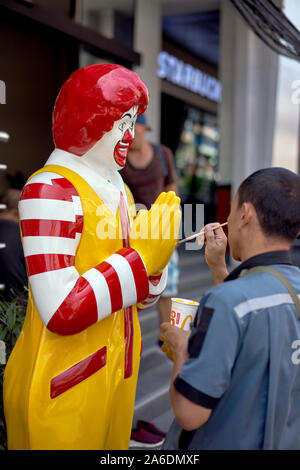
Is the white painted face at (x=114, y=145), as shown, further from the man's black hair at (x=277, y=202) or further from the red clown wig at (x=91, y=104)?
the man's black hair at (x=277, y=202)

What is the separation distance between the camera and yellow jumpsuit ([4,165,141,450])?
1.49 m

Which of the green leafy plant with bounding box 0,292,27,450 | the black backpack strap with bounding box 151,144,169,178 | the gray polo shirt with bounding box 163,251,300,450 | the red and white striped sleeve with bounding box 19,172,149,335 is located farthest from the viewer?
the black backpack strap with bounding box 151,144,169,178

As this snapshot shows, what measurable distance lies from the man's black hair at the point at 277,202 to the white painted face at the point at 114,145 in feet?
1.70

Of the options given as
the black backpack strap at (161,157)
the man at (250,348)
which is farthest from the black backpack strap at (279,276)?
the black backpack strap at (161,157)

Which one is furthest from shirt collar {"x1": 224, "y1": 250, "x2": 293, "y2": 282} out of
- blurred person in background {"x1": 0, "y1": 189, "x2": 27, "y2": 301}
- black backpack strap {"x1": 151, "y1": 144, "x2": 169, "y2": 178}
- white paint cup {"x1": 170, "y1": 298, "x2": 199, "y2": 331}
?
black backpack strap {"x1": 151, "y1": 144, "x2": 169, "y2": 178}

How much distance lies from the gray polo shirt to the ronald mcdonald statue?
1.11 feet

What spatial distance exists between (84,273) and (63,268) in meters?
0.08

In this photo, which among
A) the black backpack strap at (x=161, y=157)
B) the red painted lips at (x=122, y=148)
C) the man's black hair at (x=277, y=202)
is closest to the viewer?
the man's black hair at (x=277, y=202)

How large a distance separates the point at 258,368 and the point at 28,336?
29.4 inches

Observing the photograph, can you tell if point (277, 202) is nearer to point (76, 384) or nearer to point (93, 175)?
point (93, 175)

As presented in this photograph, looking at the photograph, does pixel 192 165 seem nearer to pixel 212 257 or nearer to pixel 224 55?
pixel 224 55

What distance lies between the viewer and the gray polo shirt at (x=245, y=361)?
1.23 metres

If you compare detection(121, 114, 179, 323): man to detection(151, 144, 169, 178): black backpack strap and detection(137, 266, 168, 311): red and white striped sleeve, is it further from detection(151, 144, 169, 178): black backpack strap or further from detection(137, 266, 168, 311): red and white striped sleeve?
detection(137, 266, 168, 311): red and white striped sleeve

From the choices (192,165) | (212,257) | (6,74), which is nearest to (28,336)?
(212,257)
